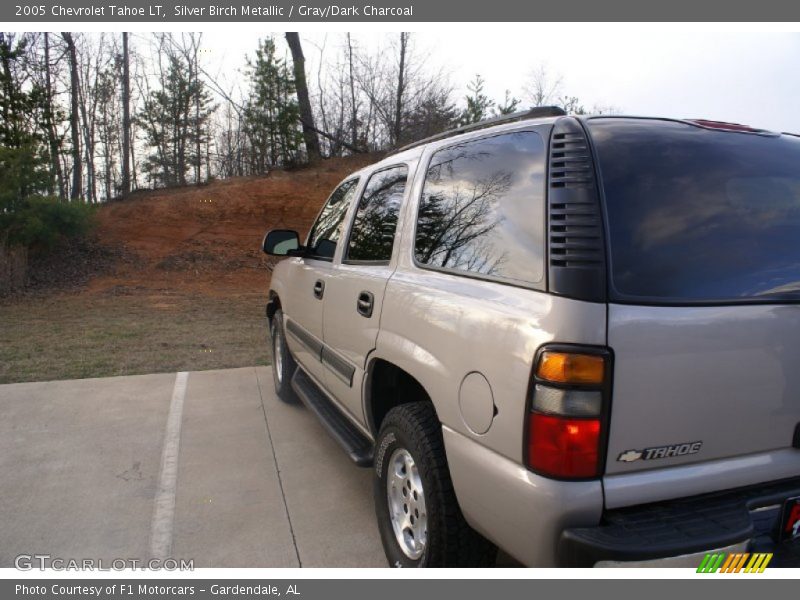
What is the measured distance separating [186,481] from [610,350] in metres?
3.03

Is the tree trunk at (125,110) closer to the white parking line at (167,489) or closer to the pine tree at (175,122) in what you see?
the pine tree at (175,122)

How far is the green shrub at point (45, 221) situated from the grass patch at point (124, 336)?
2.17 metres

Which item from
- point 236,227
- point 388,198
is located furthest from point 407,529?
point 236,227

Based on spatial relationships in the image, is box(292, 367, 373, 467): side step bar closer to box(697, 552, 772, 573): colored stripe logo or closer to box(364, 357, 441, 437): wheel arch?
box(364, 357, 441, 437): wheel arch

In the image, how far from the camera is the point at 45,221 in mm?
14172

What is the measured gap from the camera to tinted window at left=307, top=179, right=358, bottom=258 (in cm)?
397

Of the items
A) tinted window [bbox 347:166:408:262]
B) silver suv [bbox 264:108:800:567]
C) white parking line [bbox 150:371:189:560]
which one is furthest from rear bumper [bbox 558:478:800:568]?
white parking line [bbox 150:371:189:560]

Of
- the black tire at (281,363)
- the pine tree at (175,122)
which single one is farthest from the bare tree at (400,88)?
the black tire at (281,363)

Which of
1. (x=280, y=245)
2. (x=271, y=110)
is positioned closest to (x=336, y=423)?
(x=280, y=245)

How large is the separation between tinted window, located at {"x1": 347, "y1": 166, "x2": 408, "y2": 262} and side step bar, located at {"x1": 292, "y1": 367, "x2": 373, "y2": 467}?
1.05m

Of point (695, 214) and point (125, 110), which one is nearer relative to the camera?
point (695, 214)

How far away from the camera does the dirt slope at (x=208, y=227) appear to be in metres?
15.2

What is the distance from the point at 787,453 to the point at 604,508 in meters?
0.79

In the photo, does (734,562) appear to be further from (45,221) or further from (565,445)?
(45,221)
